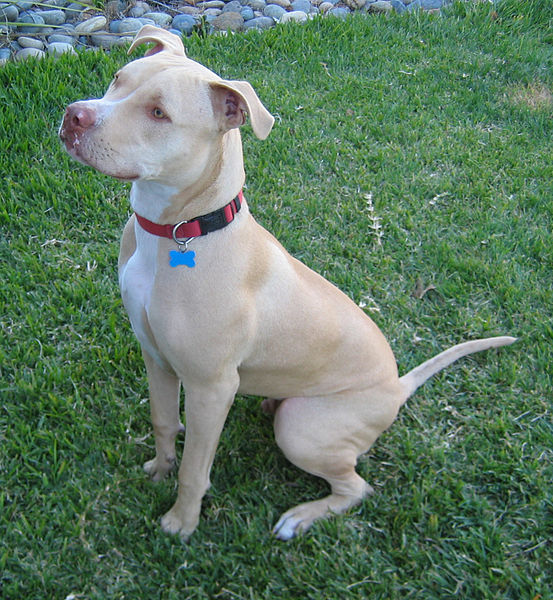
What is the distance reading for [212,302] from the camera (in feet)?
7.34

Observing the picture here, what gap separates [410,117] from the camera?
534cm

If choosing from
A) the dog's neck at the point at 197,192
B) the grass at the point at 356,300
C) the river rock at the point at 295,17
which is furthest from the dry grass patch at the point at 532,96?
the dog's neck at the point at 197,192

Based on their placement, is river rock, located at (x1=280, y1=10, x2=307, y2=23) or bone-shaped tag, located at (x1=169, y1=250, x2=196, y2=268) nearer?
bone-shaped tag, located at (x1=169, y1=250, x2=196, y2=268)

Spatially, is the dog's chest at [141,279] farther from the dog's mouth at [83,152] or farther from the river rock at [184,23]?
the river rock at [184,23]

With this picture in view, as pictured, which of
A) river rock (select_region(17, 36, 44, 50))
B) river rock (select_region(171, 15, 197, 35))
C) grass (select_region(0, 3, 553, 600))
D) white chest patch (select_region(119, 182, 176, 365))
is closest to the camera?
white chest patch (select_region(119, 182, 176, 365))

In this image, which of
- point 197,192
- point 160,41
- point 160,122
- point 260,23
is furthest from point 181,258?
point 260,23

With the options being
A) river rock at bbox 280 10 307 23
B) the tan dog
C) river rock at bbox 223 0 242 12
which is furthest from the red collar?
river rock at bbox 223 0 242 12

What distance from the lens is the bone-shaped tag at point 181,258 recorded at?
220 centimetres

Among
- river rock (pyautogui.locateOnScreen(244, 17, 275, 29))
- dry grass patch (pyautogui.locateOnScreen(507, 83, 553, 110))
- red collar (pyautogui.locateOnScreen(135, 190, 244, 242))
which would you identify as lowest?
dry grass patch (pyautogui.locateOnScreen(507, 83, 553, 110))

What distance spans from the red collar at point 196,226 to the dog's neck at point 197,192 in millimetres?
18

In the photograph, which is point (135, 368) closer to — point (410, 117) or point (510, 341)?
point (510, 341)

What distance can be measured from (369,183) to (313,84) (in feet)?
4.63

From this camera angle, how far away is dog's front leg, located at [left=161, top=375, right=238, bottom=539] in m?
2.35

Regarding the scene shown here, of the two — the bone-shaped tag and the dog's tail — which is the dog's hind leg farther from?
the bone-shaped tag
